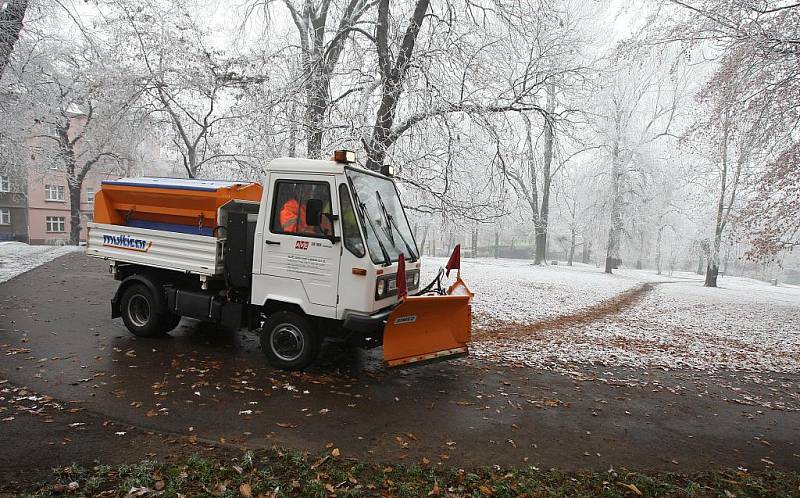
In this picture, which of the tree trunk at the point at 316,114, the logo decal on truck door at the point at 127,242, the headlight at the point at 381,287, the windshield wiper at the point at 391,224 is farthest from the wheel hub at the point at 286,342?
the tree trunk at the point at 316,114

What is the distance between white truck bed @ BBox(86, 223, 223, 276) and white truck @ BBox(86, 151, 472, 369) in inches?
0.8

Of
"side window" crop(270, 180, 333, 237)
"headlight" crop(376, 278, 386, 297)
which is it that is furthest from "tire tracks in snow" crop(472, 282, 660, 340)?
"side window" crop(270, 180, 333, 237)

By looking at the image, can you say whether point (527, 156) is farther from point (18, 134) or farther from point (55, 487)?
point (18, 134)

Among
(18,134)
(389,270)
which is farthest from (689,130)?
(18,134)

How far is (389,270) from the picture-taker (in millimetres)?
6008

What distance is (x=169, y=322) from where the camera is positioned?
24.3 ft

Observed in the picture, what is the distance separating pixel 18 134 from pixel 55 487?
22276 mm

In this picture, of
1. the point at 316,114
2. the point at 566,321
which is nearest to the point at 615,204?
the point at 566,321

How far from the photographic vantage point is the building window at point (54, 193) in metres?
46.9

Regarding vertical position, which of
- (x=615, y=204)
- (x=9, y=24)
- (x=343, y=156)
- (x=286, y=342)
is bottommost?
(x=286, y=342)

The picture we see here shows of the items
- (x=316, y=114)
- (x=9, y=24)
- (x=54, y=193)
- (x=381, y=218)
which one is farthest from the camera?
(x=54, y=193)

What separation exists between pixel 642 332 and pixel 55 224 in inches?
2237

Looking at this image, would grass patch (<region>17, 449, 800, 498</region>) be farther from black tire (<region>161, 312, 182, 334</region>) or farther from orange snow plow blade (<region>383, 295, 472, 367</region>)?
black tire (<region>161, 312, 182, 334</region>)

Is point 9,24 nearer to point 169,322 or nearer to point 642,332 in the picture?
point 169,322
